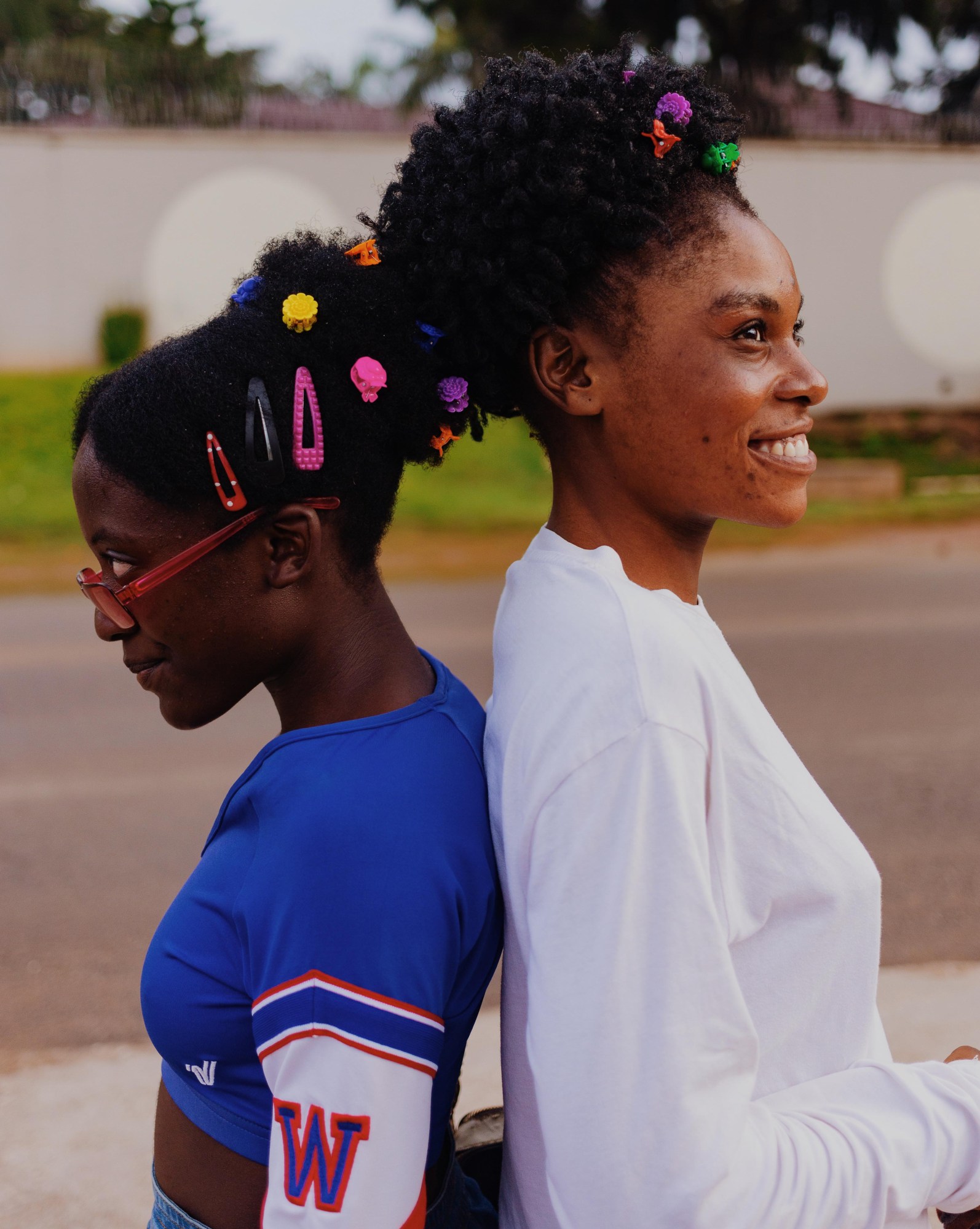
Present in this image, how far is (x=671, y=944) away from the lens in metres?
1.08

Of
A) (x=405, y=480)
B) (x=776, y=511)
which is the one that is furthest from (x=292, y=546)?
(x=405, y=480)

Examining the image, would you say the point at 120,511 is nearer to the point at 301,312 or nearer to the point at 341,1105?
the point at 301,312

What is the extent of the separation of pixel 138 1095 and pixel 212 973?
206 centimetres

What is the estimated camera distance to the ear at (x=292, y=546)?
138 centimetres

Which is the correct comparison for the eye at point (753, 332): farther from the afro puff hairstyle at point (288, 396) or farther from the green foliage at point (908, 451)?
the green foliage at point (908, 451)

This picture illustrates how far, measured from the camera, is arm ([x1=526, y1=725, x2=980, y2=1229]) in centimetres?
107

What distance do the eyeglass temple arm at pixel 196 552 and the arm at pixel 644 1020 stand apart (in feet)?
1.55

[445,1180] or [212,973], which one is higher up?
[212,973]

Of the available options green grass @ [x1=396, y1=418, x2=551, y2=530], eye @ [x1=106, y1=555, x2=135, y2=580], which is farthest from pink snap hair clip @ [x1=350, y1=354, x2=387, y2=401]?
green grass @ [x1=396, y1=418, x2=551, y2=530]

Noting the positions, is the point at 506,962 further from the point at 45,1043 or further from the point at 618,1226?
the point at 45,1043

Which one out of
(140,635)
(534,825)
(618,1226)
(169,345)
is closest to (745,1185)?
(618,1226)

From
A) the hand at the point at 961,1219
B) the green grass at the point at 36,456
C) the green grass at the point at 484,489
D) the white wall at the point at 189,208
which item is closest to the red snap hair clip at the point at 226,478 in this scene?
the hand at the point at 961,1219

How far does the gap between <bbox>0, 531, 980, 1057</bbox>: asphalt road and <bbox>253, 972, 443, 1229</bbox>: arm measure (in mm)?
2475

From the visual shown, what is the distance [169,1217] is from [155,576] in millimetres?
746
